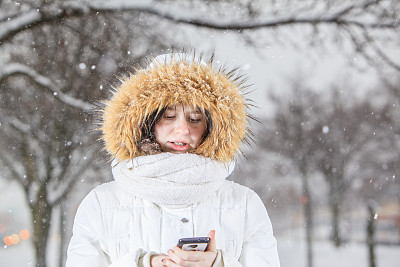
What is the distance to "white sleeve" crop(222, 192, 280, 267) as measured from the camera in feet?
4.59

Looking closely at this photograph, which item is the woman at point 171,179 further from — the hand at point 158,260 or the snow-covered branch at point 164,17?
the snow-covered branch at point 164,17

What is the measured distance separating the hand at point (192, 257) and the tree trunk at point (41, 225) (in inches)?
132

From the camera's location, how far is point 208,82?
1478 millimetres

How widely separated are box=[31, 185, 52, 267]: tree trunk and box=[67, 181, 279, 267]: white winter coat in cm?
305

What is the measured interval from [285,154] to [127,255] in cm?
493

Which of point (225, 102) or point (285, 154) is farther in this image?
point (285, 154)

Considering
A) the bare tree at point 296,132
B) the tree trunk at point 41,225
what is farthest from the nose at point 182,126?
the bare tree at point 296,132

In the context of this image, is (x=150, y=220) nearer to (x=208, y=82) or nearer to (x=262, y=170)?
(x=208, y=82)

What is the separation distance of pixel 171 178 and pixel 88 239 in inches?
12.7

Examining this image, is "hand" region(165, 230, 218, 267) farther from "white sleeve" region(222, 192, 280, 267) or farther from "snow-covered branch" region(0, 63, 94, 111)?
"snow-covered branch" region(0, 63, 94, 111)

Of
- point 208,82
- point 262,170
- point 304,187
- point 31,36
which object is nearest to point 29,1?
point 31,36

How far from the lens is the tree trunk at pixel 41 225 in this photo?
4180 millimetres

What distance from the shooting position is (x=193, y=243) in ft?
3.84

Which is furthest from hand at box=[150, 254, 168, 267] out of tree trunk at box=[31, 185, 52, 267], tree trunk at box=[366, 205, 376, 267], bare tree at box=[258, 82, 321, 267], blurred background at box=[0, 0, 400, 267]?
tree trunk at box=[366, 205, 376, 267]
